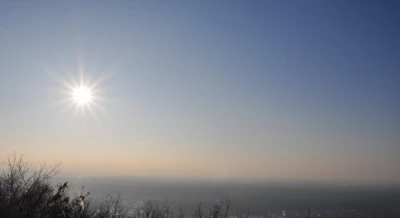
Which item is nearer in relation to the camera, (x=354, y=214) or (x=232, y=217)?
(x=232, y=217)

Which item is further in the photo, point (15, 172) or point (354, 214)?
point (354, 214)

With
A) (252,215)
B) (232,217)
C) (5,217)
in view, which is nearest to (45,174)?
(5,217)

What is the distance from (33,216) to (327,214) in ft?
736

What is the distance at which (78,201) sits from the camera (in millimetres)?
14453

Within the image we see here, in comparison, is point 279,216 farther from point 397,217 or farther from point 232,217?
point 397,217

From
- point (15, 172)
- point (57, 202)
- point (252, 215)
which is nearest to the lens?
point (57, 202)

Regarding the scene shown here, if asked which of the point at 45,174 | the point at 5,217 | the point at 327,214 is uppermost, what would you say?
the point at 45,174

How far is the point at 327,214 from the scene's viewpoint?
197m

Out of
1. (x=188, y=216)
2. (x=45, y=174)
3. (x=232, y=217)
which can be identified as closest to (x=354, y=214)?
(x=232, y=217)

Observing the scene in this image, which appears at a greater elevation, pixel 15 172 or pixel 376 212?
pixel 15 172

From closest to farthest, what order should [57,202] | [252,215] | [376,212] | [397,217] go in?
[57,202] < [397,217] < [252,215] < [376,212]

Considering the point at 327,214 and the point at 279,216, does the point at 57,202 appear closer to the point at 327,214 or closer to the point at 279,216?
the point at 279,216

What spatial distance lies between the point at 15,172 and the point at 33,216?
5406 mm

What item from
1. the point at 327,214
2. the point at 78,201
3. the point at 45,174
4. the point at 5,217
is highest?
the point at 45,174
